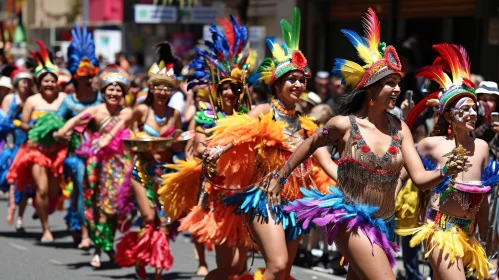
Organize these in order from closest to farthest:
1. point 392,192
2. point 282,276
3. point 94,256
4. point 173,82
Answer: point 392,192
point 282,276
point 173,82
point 94,256

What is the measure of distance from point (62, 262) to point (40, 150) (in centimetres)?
225

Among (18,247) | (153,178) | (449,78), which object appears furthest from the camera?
(18,247)

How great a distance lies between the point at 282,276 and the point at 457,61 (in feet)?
6.53

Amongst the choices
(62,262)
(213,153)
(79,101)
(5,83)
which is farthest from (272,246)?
(5,83)

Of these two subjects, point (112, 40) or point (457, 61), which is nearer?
point (457, 61)

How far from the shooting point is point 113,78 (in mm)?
11242

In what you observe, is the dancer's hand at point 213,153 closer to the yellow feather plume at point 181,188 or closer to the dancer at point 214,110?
the dancer at point 214,110

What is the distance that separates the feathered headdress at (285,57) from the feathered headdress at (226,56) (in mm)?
811

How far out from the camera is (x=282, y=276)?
24.0 feet

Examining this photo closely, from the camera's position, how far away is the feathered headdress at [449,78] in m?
7.47

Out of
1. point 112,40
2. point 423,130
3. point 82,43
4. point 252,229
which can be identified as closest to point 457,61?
point 252,229

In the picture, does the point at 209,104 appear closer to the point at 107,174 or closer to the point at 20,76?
the point at 107,174

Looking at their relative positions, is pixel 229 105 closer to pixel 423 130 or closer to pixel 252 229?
pixel 252 229

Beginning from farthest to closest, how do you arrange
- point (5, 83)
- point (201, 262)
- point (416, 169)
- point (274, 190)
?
point (5, 83) → point (201, 262) → point (274, 190) → point (416, 169)
